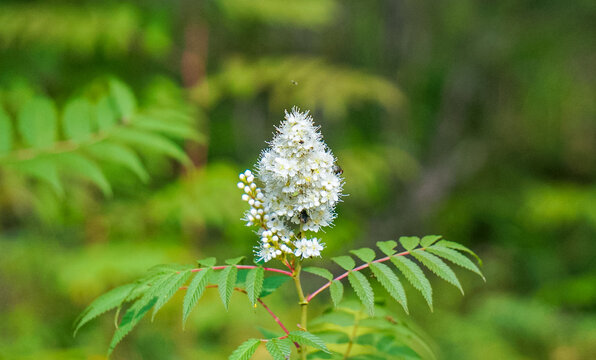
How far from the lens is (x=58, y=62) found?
3.99m

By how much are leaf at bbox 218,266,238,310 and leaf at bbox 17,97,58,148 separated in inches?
65.7

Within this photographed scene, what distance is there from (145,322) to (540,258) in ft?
19.0

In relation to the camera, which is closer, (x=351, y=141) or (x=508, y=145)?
(x=351, y=141)

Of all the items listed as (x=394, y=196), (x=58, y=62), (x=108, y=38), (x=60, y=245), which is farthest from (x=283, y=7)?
(x=394, y=196)

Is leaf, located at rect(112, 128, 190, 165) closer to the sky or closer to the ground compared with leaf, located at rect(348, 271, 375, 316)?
closer to the sky

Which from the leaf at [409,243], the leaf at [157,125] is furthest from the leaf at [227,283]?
the leaf at [157,125]

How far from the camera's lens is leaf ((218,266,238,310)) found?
1.14 m

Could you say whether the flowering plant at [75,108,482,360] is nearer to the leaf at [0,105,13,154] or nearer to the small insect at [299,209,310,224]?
the small insect at [299,209,310,224]

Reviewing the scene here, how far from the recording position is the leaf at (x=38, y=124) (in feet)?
8.03

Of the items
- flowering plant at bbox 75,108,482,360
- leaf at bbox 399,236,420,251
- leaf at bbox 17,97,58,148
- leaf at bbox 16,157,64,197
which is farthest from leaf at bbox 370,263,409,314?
leaf at bbox 17,97,58,148

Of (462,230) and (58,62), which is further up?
(58,62)

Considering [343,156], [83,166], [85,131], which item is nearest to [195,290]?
[83,166]

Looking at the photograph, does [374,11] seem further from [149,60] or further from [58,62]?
[58,62]

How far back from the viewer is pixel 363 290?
3.89ft
